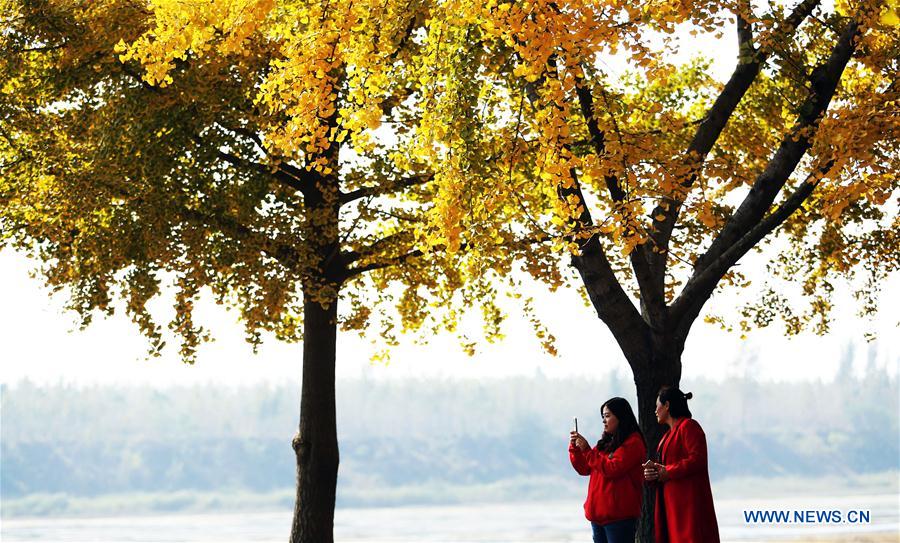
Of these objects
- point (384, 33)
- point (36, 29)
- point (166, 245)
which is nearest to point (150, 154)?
point (166, 245)

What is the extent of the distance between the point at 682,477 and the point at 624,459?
2.17 ft

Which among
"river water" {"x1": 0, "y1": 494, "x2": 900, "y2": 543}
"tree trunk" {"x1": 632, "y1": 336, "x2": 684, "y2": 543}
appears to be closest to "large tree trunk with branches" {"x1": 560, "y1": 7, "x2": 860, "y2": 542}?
"tree trunk" {"x1": 632, "y1": 336, "x2": 684, "y2": 543}

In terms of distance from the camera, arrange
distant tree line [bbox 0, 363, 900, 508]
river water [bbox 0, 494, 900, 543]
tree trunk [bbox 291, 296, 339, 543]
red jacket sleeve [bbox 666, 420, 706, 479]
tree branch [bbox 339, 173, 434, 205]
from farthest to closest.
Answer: distant tree line [bbox 0, 363, 900, 508], river water [bbox 0, 494, 900, 543], tree trunk [bbox 291, 296, 339, 543], tree branch [bbox 339, 173, 434, 205], red jacket sleeve [bbox 666, 420, 706, 479]

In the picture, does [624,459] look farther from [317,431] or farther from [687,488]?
[317,431]

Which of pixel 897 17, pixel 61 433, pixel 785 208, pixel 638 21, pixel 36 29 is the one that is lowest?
pixel 897 17

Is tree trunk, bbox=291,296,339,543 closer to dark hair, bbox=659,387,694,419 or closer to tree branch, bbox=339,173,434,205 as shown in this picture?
tree branch, bbox=339,173,434,205

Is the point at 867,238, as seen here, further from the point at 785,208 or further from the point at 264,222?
the point at 264,222

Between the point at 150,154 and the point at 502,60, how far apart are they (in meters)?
4.84

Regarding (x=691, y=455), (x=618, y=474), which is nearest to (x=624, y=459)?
(x=618, y=474)

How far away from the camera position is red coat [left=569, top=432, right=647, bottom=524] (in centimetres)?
859

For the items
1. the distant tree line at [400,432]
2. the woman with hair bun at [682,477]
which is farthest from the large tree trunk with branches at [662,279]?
the distant tree line at [400,432]

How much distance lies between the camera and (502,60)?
38.0 ft

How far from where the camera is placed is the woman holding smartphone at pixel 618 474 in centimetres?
861

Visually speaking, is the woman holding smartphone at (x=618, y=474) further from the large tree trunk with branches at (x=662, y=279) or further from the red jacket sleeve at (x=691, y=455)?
the large tree trunk with branches at (x=662, y=279)
